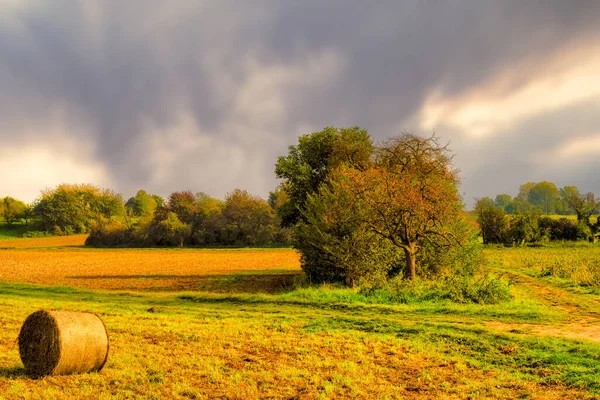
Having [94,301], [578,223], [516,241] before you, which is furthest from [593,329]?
[578,223]

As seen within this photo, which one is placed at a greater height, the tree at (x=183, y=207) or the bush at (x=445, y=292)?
the tree at (x=183, y=207)

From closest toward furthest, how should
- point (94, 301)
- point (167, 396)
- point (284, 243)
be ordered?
point (167, 396) < point (94, 301) < point (284, 243)

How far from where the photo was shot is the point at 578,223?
209 ft

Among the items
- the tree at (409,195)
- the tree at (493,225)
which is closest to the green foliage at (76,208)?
the tree at (493,225)

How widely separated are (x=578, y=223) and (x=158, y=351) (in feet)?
230

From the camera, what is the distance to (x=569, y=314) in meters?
15.7

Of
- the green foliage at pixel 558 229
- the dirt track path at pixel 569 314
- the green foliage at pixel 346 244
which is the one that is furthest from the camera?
the green foliage at pixel 558 229

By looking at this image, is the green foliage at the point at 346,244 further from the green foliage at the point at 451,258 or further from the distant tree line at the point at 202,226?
the distant tree line at the point at 202,226

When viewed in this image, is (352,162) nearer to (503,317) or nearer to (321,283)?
(321,283)

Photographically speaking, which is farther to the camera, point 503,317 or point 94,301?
point 94,301

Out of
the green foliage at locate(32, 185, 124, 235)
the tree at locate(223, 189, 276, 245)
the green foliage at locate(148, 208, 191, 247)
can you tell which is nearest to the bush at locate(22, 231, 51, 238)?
the green foliage at locate(32, 185, 124, 235)

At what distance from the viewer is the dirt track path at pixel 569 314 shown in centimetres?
1270

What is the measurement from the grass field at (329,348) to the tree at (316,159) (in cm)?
1083

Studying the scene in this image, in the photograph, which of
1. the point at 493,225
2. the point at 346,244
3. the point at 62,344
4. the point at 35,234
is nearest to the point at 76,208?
the point at 35,234
